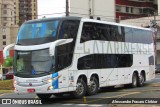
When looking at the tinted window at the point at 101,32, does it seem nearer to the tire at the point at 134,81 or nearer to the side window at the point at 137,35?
the side window at the point at 137,35

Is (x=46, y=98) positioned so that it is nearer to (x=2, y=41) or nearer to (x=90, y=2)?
(x=90, y=2)

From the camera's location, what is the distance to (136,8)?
83062 mm

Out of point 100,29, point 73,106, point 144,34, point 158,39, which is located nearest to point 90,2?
point 158,39

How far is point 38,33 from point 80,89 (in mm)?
3508

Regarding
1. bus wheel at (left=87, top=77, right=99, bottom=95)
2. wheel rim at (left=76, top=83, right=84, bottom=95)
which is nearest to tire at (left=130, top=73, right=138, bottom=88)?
bus wheel at (left=87, top=77, right=99, bottom=95)

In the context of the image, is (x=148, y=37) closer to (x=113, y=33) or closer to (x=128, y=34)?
(x=128, y=34)

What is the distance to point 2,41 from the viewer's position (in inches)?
5600

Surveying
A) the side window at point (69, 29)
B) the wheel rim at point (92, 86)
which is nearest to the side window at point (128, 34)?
the wheel rim at point (92, 86)

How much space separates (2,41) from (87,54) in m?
126

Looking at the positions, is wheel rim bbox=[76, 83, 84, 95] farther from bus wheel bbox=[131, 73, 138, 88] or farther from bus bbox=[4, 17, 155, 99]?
bus wheel bbox=[131, 73, 138, 88]

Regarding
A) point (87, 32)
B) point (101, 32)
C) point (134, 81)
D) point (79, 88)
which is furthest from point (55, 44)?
point (134, 81)

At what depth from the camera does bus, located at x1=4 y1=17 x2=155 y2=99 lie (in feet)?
56.9

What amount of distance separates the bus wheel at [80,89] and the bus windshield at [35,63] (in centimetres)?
212

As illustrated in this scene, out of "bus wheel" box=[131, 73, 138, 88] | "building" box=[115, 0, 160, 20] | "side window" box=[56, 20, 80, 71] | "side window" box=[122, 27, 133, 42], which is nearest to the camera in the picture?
"side window" box=[56, 20, 80, 71]
